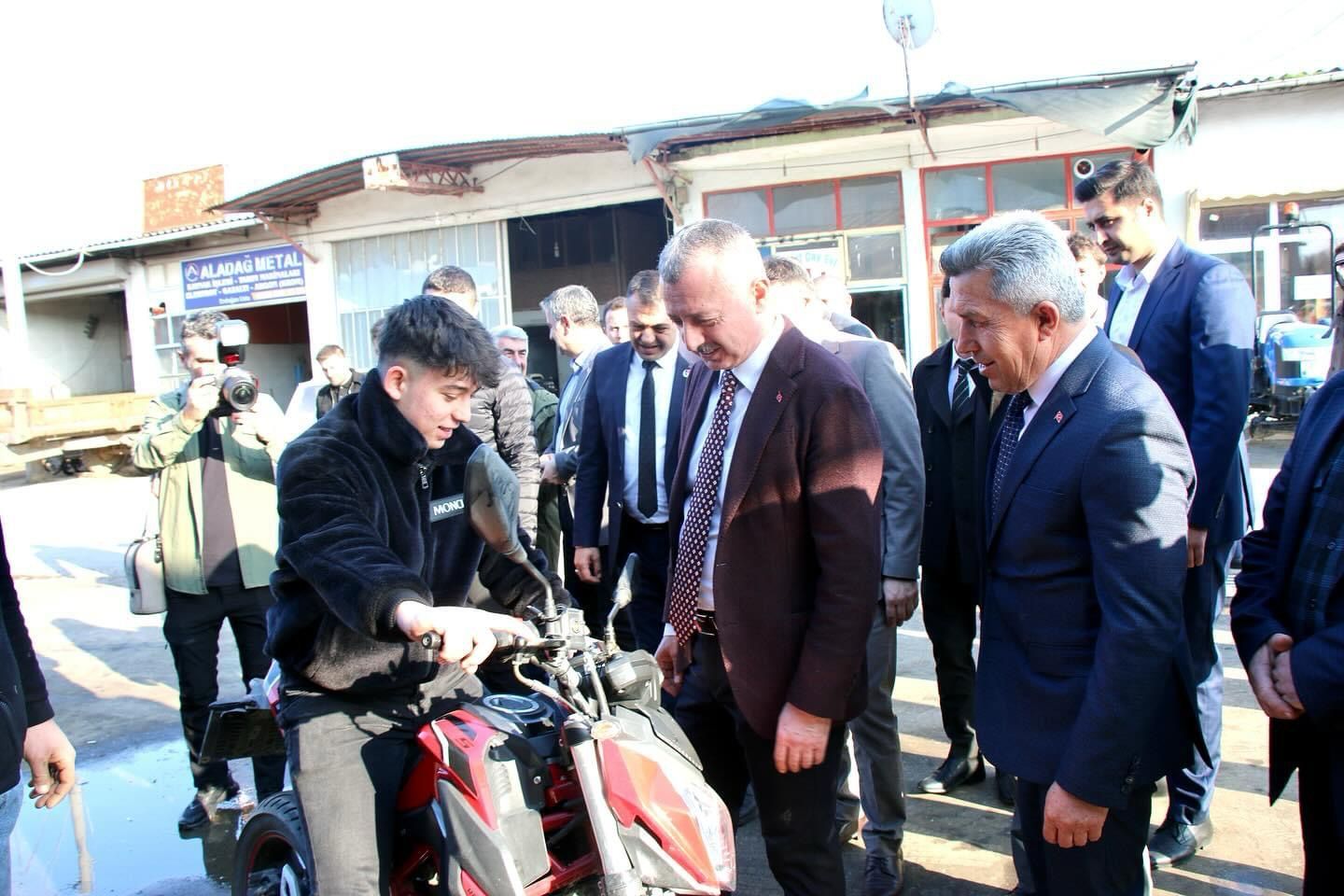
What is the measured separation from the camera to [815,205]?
13445 millimetres

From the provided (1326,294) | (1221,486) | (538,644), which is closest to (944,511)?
(1221,486)

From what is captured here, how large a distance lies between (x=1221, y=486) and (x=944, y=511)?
1.02 meters

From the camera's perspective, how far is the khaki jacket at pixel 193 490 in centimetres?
403

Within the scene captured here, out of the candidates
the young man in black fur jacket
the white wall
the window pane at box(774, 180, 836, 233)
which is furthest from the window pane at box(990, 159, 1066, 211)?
the white wall

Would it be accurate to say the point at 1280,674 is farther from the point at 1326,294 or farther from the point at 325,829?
the point at 1326,294

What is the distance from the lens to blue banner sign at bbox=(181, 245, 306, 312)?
1853 cm

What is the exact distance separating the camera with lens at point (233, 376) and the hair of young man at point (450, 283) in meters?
0.93

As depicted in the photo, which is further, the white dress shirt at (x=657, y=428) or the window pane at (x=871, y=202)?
the window pane at (x=871, y=202)

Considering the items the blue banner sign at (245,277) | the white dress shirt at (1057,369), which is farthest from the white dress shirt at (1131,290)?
the blue banner sign at (245,277)

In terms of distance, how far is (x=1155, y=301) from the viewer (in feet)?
11.0

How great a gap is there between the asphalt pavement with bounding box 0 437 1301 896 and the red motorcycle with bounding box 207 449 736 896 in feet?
3.56

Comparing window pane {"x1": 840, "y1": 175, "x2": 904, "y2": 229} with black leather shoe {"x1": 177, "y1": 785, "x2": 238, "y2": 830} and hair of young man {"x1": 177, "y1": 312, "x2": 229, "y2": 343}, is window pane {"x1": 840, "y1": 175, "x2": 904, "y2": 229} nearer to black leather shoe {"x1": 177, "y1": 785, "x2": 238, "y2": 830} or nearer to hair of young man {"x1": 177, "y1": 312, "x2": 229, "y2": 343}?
hair of young man {"x1": 177, "y1": 312, "x2": 229, "y2": 343}

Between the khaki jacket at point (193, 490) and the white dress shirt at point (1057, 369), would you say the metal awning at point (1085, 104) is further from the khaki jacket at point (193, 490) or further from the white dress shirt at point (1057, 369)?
the white dress shirt at point (1057, 369)

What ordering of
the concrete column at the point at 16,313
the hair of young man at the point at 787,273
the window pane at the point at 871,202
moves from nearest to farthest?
the hair of young man at the point at 787,273 → the window pane at the point at 871,202 → the concrete column at the point at 16,313
